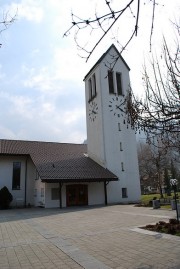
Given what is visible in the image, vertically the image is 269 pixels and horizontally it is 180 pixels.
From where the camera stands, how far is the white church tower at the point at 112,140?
30422mm

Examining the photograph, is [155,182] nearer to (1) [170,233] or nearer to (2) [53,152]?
(2) [53,152]

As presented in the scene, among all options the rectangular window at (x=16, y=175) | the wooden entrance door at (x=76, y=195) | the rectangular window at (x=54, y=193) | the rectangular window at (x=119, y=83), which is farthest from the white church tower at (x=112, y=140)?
the rectangular window at (x=16, y=175)

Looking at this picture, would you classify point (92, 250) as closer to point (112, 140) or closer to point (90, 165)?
point (90, 165)

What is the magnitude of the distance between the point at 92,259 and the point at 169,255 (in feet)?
6.26

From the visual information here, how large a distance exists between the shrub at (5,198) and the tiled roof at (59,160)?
13.0ft

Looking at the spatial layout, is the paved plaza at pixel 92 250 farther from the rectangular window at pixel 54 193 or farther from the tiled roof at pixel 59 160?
the rectangular window at pixel 54 193

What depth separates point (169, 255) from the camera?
6734mm

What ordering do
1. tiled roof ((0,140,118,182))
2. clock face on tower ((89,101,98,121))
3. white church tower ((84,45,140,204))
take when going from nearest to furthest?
tiled roof ((0,140,118,182)), white church tower ((84,45,140,204)), clock face on tower ((89,101,98,121))

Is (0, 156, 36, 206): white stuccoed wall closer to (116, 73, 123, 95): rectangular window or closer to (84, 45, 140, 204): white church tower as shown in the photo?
(84, 45, 140, 204): white church tower

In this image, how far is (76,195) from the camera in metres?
28.1

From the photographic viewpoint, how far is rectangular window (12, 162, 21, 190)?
98.8 feet

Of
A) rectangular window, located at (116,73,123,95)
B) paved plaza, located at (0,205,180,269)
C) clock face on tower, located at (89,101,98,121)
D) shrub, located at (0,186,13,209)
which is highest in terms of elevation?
rectangular window, located at (116,73,123,95)

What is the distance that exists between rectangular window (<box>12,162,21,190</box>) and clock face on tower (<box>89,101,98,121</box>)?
33.9 ft

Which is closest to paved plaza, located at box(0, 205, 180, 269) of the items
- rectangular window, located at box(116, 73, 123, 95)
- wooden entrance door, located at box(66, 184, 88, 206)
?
wooden entrance door, located at box(66, 184, 88, 206)
